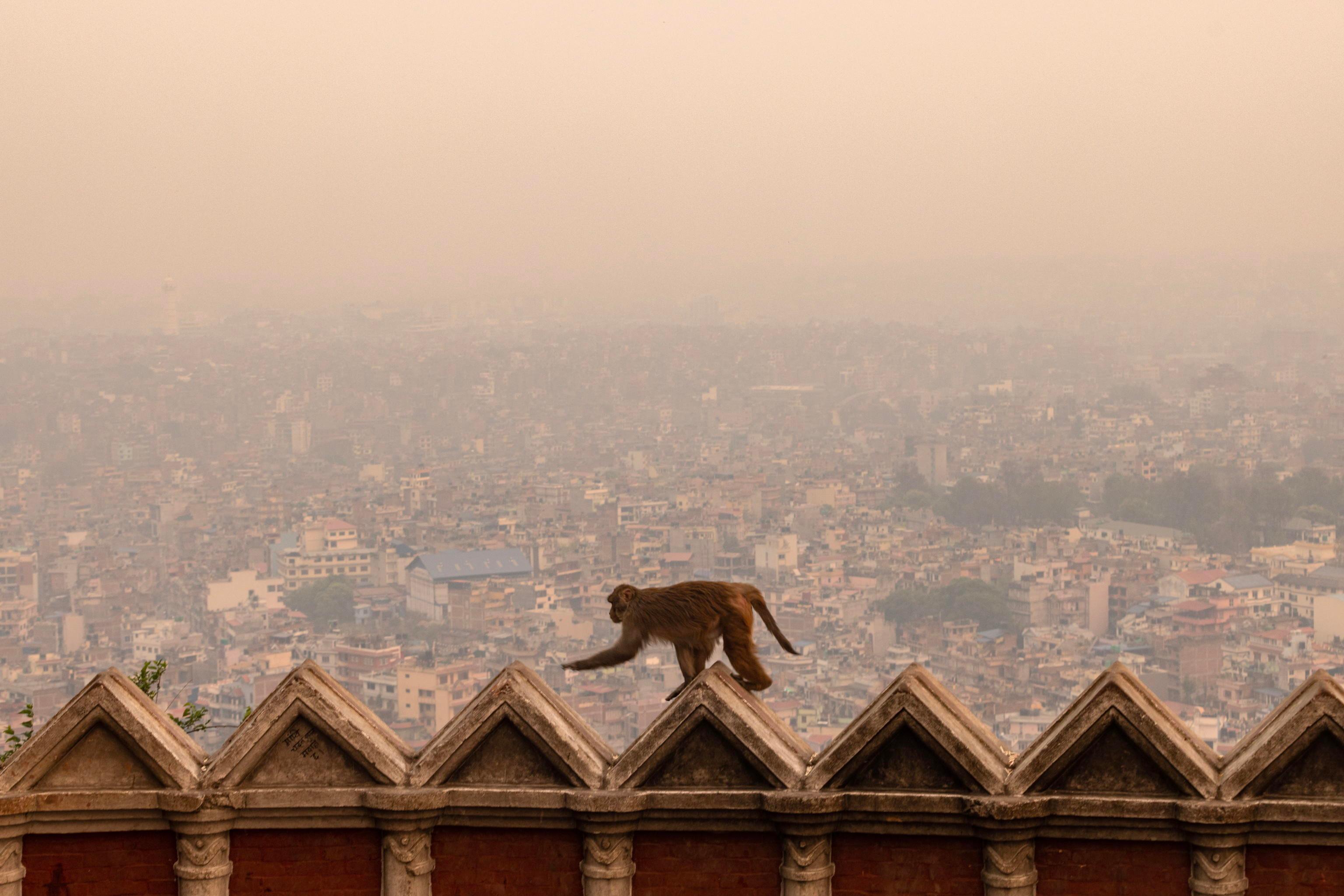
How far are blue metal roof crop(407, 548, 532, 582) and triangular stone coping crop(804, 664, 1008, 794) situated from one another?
180 m

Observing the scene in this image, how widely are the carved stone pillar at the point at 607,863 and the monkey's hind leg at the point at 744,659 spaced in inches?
29.2

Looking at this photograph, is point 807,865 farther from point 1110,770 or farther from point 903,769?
point 1110,770

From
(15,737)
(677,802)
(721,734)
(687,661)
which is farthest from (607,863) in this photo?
(15,737)

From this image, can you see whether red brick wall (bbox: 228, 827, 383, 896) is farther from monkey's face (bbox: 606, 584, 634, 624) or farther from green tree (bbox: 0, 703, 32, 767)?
monkey's face (bbox: 606, 584, 634, 624)

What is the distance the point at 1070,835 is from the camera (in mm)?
5203

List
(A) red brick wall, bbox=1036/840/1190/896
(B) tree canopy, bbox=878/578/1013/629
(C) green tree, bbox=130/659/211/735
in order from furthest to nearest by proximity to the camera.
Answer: (B) tree canopy, bbox=878/578/1013/629 → (C) green tree, bbox=130/659/211/735 → (A) red brick wall, bbox=1036/840/1190/896

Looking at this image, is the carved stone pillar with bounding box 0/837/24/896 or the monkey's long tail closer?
the carved stone pillar with bounding box 0/837/24/896

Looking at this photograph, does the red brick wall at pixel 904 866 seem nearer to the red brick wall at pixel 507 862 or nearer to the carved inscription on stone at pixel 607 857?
the carved inscription on stone at pixel 607 857

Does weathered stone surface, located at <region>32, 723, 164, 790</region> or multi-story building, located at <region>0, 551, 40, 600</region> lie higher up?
weathered stone surface, located at <region>32, 723, 164, 790</region>

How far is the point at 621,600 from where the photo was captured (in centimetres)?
638

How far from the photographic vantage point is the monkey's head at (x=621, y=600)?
628 cm

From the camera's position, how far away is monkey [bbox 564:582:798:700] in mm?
5965

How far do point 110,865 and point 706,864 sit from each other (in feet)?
7.32

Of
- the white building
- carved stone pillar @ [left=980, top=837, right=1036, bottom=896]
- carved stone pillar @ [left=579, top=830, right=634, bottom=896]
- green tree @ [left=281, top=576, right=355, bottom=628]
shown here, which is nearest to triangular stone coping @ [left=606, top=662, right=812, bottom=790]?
carved stone pillar @ [left=579, top=830, right=634, bottom=896]
